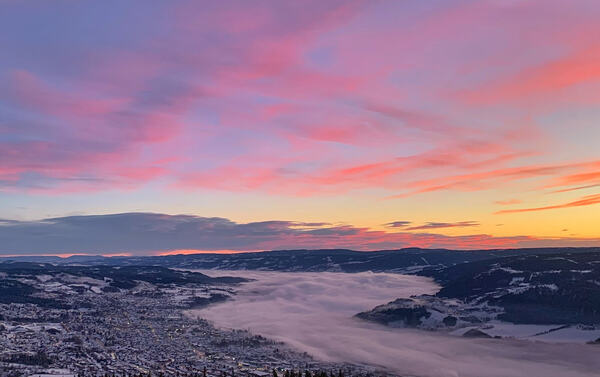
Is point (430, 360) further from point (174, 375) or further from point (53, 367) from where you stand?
point (53, 367)

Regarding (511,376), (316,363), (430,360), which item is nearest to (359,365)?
(316,363)

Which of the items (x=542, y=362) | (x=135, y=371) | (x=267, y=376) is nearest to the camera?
(x=267, y=376)

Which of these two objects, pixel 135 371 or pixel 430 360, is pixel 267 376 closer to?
pixel 135 371

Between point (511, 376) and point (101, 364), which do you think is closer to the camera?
point (511, 376)

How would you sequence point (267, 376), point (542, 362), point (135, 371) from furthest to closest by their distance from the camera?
point (542, 362) < point (135, 371) < point (267, 376)

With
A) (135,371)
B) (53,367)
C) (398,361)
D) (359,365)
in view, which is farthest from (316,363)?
(53,367)

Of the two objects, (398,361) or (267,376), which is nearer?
(267,376)

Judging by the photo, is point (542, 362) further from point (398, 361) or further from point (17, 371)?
point (17, 371)
